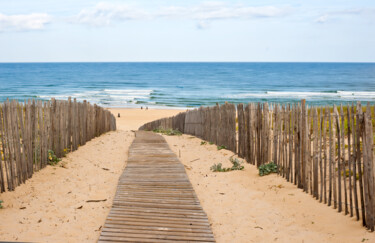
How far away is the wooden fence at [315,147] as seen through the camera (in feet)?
16.6

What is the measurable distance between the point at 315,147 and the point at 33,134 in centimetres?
536

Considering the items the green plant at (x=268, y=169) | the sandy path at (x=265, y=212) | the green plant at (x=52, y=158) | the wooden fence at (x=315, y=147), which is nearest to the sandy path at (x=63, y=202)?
the green plant at (x=52, y=158)

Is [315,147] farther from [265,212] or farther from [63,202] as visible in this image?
[63,202]

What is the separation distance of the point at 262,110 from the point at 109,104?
37.9 metres

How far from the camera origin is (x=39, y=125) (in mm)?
7973

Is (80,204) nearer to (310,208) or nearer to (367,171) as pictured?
(310,208)

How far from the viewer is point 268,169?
803cm

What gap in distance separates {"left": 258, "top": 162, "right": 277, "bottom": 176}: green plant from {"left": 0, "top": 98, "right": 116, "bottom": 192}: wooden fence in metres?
4.68

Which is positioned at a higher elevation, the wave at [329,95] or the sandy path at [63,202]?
→ the wave at [329,95]

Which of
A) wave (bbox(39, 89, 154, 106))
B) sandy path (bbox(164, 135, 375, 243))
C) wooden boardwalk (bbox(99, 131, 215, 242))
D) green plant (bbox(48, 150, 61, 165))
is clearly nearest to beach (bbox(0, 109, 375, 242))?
sandy path (bbox(164, 135, 375, 243))

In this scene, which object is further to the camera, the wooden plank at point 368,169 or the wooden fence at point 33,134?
the wooden fence at point 33,134

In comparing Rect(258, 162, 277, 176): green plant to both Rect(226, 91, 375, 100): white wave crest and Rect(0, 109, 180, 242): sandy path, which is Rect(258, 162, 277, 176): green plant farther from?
Rect(226, 91, 375, 100): white wave crest

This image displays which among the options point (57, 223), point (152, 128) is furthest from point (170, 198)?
point (152, 128)

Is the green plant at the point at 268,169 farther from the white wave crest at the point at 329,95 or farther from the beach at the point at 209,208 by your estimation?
the white wave crest at the point at 329,95
